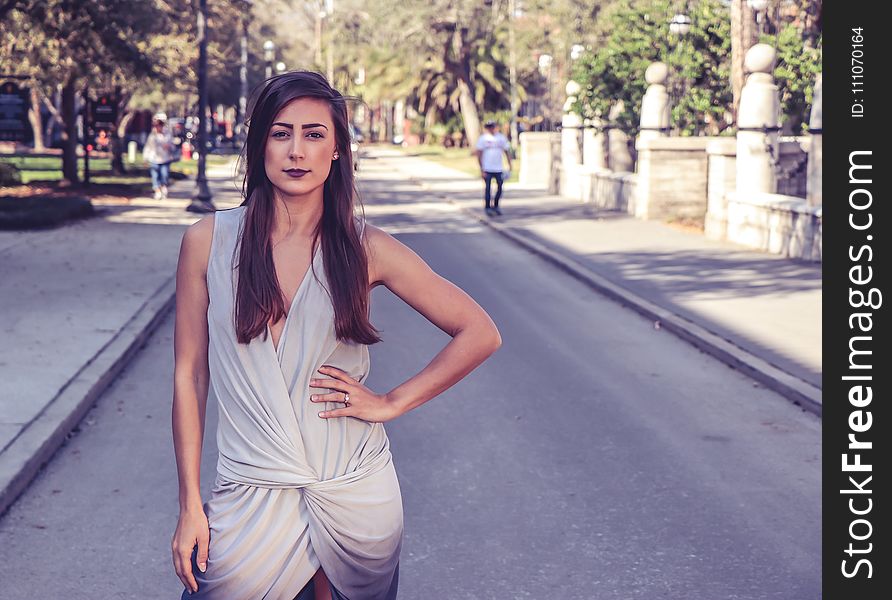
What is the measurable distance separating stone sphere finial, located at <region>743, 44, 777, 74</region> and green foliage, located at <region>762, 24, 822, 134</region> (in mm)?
4018

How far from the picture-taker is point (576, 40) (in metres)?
55.8

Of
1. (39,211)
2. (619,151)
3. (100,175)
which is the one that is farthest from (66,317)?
(100,175)

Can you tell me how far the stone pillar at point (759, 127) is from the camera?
21156 mm

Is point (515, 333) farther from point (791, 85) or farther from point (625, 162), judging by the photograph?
point (625, 162)

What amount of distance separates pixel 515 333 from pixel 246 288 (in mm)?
9841

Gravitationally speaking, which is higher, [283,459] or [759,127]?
[759,127]

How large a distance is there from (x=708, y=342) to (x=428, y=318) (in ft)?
29.2

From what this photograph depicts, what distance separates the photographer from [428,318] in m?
3.14

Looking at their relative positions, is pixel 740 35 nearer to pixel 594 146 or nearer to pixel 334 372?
pixel 594 146

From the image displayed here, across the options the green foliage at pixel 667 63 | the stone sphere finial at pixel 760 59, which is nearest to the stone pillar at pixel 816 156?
the stone sphere finial at pixel 760 59

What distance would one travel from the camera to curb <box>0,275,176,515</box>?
7020mm

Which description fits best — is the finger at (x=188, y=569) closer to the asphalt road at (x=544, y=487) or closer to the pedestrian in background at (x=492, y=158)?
the asphalt road at (x=544, y=487)

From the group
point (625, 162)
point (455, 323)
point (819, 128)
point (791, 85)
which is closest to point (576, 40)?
point (625, 162)

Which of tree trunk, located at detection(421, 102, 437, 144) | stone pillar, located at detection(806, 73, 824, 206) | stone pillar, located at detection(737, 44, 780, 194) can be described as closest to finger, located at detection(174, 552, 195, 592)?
stone pillar, located at detection(806, 73, 824, 206)
